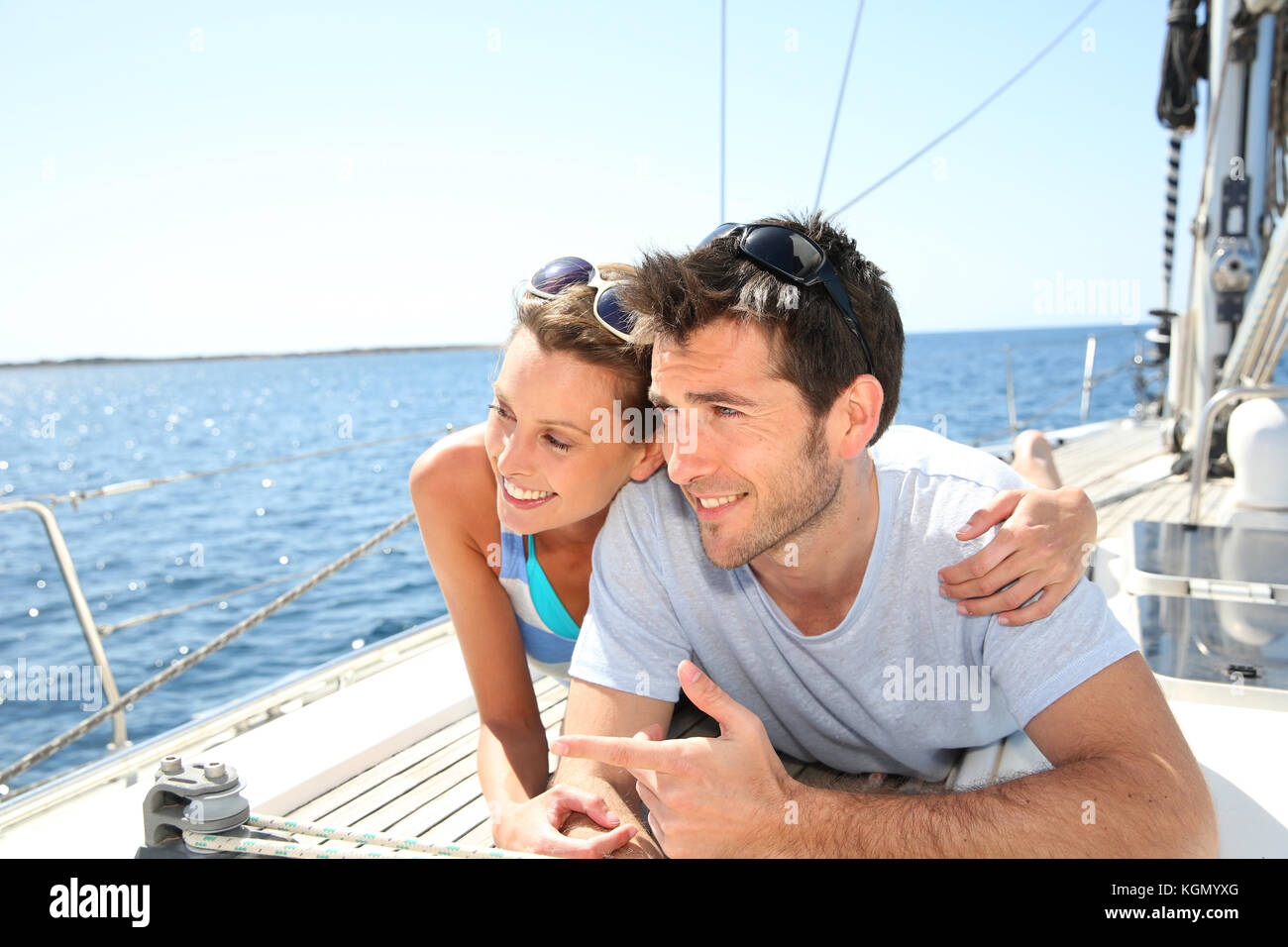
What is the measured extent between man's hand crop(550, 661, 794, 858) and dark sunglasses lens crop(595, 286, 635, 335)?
73 centimetres

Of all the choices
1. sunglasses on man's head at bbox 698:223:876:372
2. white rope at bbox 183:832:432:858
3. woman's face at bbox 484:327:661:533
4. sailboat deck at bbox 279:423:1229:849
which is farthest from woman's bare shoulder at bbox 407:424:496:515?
white rope at bbox 183:832:432:858

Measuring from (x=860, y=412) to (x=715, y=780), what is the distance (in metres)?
0.70

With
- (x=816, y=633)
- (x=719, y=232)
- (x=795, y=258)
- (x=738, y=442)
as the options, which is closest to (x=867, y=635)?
(x=816, y=633)

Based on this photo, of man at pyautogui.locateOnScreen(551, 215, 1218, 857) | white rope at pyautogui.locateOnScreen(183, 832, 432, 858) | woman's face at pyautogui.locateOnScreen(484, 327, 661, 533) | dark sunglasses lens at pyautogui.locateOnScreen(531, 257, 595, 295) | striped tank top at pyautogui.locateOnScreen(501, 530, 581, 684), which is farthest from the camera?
striped tank top at pyautogui.locateOnScreen(501, 530, 581, 684)

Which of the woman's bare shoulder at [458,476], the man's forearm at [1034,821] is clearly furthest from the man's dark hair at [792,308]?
the man's forearm at [1034,821]

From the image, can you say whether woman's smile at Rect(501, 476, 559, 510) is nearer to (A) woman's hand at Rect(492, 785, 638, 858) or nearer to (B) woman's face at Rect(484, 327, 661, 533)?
(B) woman's face at Rect(484, 327, 661, 533)

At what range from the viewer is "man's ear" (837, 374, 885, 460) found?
1.73 metres

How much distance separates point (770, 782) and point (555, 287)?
1052mm

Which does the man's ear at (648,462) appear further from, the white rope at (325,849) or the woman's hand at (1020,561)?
the white rope at (325,849)

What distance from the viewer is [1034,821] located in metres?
1.38

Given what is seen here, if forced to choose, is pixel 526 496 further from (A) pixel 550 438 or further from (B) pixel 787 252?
(B) pixel 787 252

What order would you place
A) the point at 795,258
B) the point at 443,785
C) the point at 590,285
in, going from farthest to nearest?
the point at 443,785 → the point at 590,285 → the point at 795,258

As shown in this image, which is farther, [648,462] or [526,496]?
[648,462]
